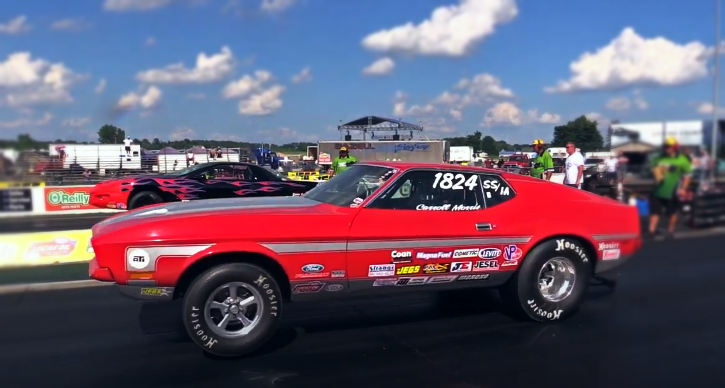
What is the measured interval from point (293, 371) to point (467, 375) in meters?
1.16

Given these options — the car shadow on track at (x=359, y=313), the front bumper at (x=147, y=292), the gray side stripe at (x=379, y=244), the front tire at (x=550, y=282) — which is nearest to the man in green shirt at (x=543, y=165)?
the car shadow on track at (x=359, y=313)

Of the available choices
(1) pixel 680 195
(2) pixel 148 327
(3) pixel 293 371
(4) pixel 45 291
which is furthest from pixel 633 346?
(4) pixel 45 291

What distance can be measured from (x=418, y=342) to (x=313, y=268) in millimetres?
1036

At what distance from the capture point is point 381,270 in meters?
4.57

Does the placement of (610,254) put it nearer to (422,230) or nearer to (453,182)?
(453,182)

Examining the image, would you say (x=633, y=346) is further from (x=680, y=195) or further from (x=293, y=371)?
(x=293, y=371)

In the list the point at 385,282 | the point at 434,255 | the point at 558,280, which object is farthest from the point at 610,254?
the point at 385,282

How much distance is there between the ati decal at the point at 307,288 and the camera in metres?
4.43

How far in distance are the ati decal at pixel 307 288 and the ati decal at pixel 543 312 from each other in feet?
5.95

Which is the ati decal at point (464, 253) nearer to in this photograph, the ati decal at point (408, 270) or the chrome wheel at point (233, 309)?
the ati decal at point (408, 270)

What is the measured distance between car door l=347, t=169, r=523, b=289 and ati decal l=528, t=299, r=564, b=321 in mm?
574

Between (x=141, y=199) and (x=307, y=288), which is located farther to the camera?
(x=141, y=199)

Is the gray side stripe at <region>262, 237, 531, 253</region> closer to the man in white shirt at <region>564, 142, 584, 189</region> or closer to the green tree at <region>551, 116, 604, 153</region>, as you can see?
the green tree at <region>551, 116, 604, 153</region>

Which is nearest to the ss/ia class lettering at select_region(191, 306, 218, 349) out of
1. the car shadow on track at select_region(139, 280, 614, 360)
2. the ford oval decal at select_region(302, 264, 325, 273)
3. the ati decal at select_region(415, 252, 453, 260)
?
the car shadow on track at select_region(139, 280, 614, 360)
